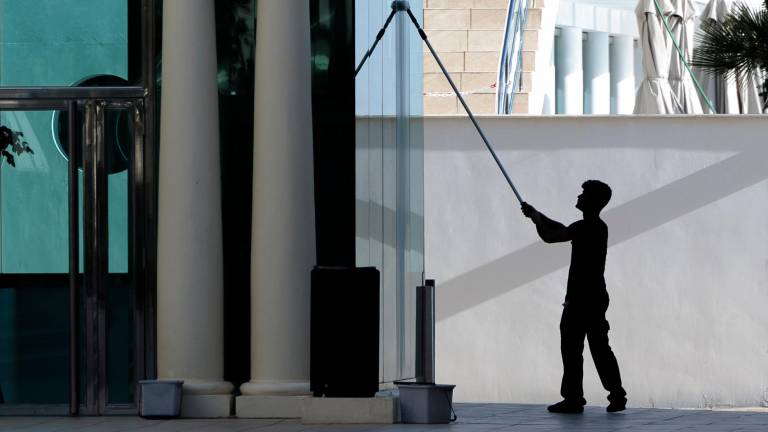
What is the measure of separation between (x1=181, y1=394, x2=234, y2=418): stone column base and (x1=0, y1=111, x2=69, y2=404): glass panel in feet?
3.57

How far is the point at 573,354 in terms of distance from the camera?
12.4 meters

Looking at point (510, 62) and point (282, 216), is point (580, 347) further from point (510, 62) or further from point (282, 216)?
point (510, 62)

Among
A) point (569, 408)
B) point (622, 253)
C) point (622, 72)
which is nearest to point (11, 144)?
point (569, 408)

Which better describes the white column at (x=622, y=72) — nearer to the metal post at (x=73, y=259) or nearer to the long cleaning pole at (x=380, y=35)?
the long cleaning pole at (x=380, y=35)

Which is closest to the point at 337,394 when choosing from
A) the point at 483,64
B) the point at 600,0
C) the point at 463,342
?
the point at 463,342

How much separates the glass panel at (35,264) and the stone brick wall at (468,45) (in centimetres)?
762

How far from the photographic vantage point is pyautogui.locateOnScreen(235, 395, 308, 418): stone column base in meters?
11.9

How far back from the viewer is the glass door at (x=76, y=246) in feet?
41.1

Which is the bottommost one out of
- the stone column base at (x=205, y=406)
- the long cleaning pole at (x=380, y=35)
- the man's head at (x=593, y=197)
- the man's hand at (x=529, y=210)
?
the stone column base at (x=205, y=406)

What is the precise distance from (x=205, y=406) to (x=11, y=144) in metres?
2.35

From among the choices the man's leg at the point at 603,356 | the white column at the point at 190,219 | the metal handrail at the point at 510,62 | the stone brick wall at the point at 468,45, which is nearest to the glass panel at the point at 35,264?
the white column at the point at 190,219

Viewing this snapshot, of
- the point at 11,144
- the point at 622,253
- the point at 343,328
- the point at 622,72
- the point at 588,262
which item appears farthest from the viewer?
the point at 622,72

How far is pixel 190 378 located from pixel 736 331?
6.54 m

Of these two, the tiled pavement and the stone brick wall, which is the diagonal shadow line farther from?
the tiled pavement
